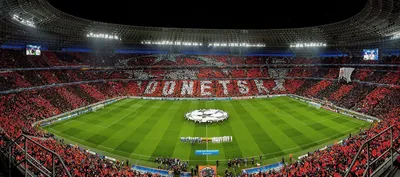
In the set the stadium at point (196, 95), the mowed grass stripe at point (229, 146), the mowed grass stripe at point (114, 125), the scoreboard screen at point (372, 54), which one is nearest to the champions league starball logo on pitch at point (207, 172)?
the stadium at point (196, 95)

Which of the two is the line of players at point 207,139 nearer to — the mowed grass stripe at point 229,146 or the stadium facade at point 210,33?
the mowed grass stripe at point 229,146

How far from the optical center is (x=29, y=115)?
38.2m

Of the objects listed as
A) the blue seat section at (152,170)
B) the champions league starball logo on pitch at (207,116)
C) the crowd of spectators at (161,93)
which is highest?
the crowd of spectators at (161,93)

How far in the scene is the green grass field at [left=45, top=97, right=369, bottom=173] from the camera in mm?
28672

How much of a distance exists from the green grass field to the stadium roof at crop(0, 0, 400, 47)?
1728 centimetres

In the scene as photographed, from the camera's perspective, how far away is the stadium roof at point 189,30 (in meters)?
Answer: 36.0

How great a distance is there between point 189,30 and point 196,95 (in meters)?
18.1

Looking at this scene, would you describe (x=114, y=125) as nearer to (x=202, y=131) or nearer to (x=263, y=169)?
(x=202, y=131)

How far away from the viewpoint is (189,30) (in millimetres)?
68000

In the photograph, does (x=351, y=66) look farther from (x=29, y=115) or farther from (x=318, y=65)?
(x=29, y=115)

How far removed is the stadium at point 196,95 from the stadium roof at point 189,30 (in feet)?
1.15

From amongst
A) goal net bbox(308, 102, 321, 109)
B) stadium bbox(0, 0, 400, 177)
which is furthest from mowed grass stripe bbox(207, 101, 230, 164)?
goal net bbox(308, 102, 321, 109)

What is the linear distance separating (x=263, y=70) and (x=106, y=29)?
158 ft

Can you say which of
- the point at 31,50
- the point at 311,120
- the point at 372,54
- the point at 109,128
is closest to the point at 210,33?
the point at 372,54
